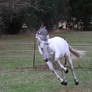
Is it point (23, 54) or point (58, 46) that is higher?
point (58, 46)

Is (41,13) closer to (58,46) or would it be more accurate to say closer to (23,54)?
(23,54)

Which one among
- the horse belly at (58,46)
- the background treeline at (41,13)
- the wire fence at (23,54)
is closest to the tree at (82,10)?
the background treeline at (41,13)

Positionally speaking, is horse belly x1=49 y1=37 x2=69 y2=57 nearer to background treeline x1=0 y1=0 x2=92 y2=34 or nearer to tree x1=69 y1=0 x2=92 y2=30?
background treeline x1=0 y1=0 x2=92 y2=34

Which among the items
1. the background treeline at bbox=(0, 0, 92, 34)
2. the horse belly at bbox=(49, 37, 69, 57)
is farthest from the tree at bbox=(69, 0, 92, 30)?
the horse belly at bbox=(49, 37, 69, 57)

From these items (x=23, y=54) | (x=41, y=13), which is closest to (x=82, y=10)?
(x=41, y=13)

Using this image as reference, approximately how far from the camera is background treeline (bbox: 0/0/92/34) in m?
28.8

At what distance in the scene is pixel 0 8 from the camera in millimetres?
26938

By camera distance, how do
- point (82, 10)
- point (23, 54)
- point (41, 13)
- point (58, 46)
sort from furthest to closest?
point (82, 10), point (41, 13), point (23, 54), point (58, 46)

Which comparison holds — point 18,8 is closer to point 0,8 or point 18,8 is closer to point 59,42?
point 0,8

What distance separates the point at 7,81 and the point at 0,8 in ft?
58.1

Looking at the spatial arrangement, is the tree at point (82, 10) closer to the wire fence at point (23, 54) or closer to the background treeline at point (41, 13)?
the background treeline at point (41, 13)

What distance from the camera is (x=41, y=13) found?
44.0 metres

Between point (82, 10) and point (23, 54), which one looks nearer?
point (23, 54)

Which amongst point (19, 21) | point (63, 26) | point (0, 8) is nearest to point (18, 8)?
point (0, 8)
